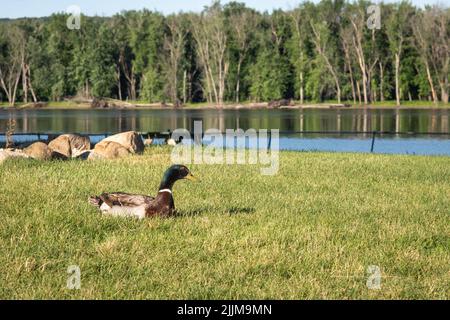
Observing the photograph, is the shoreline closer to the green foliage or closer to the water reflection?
the green foliage

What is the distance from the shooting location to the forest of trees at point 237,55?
95438mm

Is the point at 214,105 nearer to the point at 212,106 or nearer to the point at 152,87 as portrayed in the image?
the point at 212,106

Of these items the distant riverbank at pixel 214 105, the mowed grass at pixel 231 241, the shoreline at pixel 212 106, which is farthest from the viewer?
the distant riverbank at pixel 214 105

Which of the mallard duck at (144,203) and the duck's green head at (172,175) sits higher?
the duck's green head at (172,175)

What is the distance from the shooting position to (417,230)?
9.80 meters

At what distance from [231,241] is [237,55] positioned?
100785mm

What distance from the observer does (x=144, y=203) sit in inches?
399

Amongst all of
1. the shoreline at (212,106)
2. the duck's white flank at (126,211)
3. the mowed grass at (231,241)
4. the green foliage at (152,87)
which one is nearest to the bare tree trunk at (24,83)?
the shoreline at (212,106)

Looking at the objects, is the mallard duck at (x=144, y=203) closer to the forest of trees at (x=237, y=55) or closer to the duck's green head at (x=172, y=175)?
the duck's green head at (x=172, y=175)

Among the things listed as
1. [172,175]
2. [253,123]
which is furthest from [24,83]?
[172,175]

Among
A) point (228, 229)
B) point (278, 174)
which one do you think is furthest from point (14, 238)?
point (278, 174)

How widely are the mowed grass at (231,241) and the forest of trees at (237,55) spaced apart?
272ft
